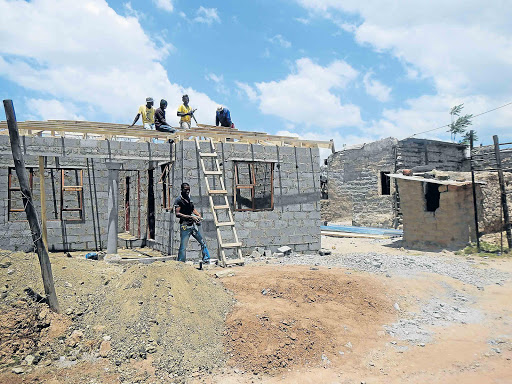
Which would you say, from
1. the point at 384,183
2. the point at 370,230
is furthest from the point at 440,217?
the point at 384,183

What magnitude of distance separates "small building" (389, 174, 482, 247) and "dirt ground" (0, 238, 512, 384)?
5.04 meters

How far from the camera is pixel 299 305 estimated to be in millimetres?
5812

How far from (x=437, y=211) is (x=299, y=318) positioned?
27.4 feet

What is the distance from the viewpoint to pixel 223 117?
12.2 meters

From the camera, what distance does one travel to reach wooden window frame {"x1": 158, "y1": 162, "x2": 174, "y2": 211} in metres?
10.4

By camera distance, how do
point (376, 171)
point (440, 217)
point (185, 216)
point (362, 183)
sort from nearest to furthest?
point (185, 216), point (440, 217), point (376, 171), point (362, 183)

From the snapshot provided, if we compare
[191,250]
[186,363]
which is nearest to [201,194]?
[191,250]

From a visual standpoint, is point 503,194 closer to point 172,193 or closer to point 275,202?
point 275,202

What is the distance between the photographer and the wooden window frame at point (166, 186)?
34.3 feet

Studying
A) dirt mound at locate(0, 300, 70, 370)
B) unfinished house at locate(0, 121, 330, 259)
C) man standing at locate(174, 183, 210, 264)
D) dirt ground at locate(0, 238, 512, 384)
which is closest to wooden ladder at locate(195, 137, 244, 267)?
unfinished house at locate(0, 121, 330, 259)

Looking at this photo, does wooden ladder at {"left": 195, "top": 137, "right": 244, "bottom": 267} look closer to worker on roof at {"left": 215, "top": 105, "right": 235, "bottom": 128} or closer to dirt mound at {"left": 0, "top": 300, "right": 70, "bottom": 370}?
worker on roof at {"left": 215, "top": 105, "right": 235, "bottom": 128}

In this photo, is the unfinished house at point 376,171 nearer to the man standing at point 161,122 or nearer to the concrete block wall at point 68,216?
the man standing at point 161,122

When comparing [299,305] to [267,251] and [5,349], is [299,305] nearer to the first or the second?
[5,349]

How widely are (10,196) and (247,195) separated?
7066 mm
